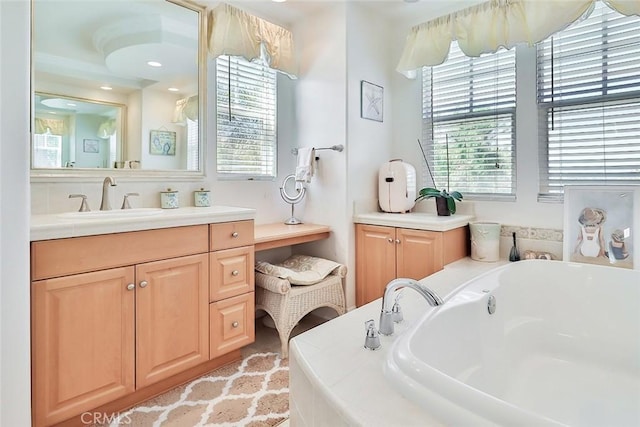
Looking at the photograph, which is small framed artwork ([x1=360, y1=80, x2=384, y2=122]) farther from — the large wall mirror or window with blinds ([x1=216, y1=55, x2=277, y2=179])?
the large wall mirror

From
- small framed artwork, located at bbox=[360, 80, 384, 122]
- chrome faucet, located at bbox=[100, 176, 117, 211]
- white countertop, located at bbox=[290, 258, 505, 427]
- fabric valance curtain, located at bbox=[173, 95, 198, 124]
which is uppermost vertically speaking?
small framed artwork, located at bbox=[360, 80, 384, 122]

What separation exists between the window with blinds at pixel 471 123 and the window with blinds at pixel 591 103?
8.6 inches

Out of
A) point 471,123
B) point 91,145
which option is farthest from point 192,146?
point 471,123

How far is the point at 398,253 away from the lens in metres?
2.63

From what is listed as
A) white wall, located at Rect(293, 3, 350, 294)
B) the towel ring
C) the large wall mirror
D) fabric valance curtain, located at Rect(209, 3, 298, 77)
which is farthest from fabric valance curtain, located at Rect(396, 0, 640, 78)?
the large wall mirror

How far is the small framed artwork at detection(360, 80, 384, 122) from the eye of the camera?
2895 millimetres

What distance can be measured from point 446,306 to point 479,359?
12.6 inches

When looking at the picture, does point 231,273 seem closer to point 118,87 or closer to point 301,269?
point 301,269

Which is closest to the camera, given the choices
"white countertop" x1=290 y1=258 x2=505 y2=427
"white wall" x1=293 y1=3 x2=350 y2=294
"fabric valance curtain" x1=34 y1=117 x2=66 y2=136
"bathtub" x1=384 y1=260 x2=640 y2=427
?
"white countertop" x1=290 y1=258 x2=505 y2=427

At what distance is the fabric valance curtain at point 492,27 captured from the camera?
2.13 metres

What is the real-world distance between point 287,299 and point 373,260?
79cm

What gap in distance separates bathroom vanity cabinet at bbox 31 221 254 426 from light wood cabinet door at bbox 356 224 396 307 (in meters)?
0.98

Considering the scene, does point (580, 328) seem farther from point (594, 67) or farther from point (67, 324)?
point (67, 324)
